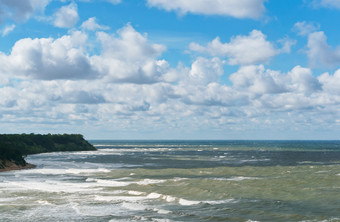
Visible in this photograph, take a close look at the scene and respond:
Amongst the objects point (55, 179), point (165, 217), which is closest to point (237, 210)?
point (165, 217)

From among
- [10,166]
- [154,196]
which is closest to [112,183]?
[154,196]

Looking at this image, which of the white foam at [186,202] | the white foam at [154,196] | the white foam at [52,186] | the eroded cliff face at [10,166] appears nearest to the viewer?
the white foam at [186,202]

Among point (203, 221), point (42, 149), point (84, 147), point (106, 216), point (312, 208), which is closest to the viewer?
point (203, 221)

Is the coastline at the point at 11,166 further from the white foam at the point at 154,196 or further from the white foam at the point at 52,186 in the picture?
the white foam at the point at 154,196

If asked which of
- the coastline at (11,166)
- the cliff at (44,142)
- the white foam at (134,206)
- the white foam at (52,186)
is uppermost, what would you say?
the cliff at (44,142)

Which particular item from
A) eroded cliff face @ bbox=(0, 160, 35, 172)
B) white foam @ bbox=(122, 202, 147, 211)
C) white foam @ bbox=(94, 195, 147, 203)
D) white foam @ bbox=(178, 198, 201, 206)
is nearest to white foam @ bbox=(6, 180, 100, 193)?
white foam @ bbox=(94, 195, 147, 203)

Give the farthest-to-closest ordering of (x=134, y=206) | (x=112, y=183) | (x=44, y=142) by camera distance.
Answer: (x=44, y=142)
(x=112, y=183)
(x=134, y=206)

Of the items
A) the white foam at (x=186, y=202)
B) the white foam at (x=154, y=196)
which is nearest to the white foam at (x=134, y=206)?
the white foam at (x=186, y=202)

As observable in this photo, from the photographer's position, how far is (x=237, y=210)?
31094mm

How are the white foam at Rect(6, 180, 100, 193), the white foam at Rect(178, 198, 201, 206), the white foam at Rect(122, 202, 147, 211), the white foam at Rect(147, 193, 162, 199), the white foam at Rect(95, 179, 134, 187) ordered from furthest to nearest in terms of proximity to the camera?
the white foam at Rect(95, 179, 134, 187)
the white foam at Rect(6, 180, 100, 193)
the white foam at Rect(147, 193, 162, 199)
the white foam at Rect(178, 198, 201, 206)
the white foam at Rect(122, 202, 147, 211)

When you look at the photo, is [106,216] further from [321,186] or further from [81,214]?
[321,186]

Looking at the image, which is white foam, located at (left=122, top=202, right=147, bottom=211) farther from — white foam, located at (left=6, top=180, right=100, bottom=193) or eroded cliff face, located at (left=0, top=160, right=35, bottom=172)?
eroded cliff face, located at (left=0, top=160, right=35, bottom=172)

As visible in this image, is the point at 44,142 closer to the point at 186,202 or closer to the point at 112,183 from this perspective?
the point at 112,183

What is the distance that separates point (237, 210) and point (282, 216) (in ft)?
11.9
